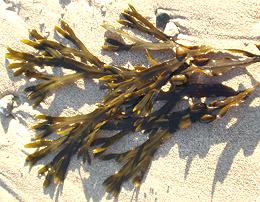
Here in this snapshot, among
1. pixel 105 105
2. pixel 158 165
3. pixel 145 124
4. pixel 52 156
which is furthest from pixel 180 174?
pixel 52 156

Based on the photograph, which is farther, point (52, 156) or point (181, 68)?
point (52, 156)

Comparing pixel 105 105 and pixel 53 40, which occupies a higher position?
pixel 53 40

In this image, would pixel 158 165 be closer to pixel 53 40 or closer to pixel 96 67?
A: pixel 96 67

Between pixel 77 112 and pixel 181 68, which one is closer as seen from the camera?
pixel 181 68

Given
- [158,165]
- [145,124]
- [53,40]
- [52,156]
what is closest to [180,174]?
[158,165]

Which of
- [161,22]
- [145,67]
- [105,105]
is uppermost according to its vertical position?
[161,22]

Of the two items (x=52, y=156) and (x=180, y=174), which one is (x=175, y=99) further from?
(x=52, y=156)
